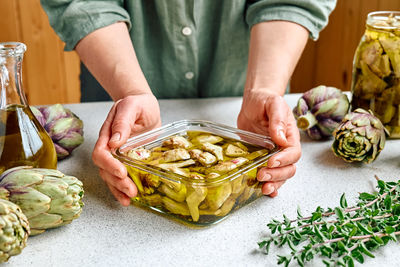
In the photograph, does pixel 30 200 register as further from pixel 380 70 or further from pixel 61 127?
pixel 380 70

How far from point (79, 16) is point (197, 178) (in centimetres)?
58

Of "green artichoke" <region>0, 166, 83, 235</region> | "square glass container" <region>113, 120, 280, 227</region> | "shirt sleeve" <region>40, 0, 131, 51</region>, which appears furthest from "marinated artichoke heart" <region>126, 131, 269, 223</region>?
"shirt sleeve" <region>40, 0, 131, 51</region>

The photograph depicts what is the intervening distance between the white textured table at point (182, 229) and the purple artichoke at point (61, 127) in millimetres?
33

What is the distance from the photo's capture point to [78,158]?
92 cm

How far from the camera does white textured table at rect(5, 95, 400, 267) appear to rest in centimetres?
62

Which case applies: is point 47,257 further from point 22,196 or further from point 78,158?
point 78,158

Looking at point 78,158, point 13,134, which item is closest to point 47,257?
point 13,134

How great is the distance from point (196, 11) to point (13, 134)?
24.4 inches

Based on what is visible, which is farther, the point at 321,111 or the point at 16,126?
the point at 321,111

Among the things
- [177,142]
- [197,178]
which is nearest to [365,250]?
[197,178]

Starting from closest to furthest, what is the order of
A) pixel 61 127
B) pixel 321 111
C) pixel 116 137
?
pixel 116 137 → pixel 61 127 → pixel 321 111

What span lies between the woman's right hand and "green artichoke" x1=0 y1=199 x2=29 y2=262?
0.57 ft

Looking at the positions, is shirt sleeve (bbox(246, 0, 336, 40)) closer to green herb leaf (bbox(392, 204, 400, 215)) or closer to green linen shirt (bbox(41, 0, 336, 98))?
green linen shirt (bbox(41, 0, 336, 98))

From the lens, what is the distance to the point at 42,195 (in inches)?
25.0
